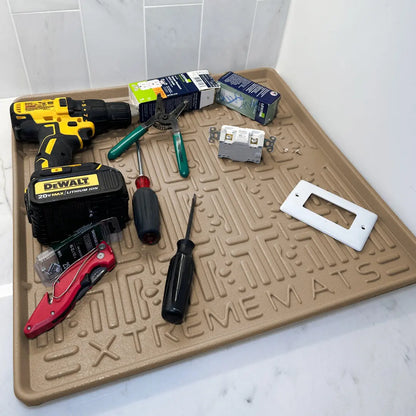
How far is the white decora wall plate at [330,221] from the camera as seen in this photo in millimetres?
792

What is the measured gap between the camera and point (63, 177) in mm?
679

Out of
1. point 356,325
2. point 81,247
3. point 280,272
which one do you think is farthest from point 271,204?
point 81,247

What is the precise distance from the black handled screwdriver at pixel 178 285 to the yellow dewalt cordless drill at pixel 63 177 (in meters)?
0.14

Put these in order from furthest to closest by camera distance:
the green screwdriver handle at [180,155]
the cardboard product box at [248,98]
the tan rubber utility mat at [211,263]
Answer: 1. the cardboard product box at [248,98]
2. the green screwdriver handle at [180,155]
3. the tan rubber utility mat at [211,263]

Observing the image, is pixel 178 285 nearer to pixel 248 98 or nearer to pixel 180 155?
pixel 180 155

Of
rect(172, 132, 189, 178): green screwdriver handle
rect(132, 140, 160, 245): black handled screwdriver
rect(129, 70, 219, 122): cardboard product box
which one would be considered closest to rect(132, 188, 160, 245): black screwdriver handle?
rect(132, 140, 160, 245): black handled screwdriver

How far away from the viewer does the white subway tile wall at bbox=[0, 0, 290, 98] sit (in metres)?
0.89

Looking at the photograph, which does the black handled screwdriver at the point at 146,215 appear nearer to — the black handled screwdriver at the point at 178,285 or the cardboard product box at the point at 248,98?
the black handled screwdriver at the point at 178,285

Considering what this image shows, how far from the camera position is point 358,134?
0.87m

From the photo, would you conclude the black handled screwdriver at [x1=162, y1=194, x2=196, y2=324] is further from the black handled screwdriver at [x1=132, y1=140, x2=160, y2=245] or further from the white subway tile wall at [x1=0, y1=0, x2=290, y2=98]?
the white subway tile wall at [x1=0, y1=0, x2=290, y2=98]

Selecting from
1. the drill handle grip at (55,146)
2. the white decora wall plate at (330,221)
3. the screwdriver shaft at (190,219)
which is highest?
the drill handle grip at (55,146)

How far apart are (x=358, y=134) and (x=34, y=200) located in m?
0.67

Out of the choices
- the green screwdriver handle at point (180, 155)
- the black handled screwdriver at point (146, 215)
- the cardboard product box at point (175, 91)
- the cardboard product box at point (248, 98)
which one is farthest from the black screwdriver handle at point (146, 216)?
the cardboard product box at point (248, 98)

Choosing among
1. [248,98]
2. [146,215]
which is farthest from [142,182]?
[248,98]
